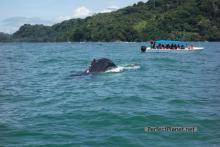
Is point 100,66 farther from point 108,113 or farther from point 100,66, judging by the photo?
point 108,113

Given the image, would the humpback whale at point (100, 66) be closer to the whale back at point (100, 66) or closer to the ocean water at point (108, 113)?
the whale back at point (100, 66)

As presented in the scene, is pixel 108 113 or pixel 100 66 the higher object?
pixel 100 66

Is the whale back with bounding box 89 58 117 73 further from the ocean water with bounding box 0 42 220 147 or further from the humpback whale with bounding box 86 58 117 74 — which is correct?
the ocean water with bounding box 0 42 220 147

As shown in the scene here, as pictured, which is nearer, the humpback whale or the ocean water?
the ocean water

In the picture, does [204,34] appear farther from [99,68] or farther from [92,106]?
[92,106]

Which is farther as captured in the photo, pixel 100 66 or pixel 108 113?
Result: pixel 100 66

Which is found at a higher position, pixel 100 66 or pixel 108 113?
pixel 100 66

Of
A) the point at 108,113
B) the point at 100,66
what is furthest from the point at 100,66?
the point at 108,113

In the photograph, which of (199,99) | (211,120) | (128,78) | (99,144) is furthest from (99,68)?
(99,144)

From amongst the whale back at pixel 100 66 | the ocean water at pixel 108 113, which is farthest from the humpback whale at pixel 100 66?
the ocean water at pixel 108 113

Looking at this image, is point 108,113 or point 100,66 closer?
point 108,113

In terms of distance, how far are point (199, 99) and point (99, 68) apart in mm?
13147

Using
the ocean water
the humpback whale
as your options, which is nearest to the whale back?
the humpback whale

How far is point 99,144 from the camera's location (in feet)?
39.8
